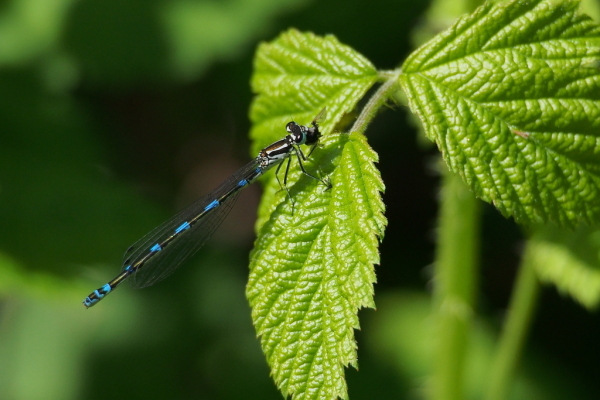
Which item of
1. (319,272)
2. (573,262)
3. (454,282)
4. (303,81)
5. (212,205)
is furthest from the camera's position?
(212,205)

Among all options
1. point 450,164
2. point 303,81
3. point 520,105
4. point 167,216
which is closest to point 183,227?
point 167,216

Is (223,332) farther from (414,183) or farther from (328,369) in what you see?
(328,369)

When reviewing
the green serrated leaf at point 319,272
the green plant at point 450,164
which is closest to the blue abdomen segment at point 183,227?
the green plant at point 450,164

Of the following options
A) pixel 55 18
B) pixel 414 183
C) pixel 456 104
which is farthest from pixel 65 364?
pixel 456 104

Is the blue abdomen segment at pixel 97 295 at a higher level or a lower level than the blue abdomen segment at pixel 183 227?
higher

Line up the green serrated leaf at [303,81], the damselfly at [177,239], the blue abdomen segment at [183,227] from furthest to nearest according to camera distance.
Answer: the blue abdomen segment at [183,227]
the damselfly at [177,239]
the green serrated leaf at [303,81]

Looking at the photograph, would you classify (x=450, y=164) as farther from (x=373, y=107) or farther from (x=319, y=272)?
(x=319, y=272)

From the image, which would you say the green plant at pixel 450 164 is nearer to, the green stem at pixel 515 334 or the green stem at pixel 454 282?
the green stem at pixel 454 282
